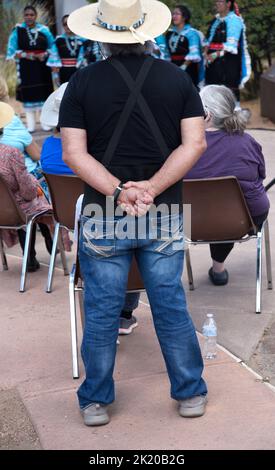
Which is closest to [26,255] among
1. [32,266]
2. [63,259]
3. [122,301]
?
[63,259]

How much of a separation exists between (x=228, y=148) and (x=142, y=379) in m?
1.53

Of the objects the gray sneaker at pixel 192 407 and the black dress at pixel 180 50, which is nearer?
the gray sneaker at pixel 192 407

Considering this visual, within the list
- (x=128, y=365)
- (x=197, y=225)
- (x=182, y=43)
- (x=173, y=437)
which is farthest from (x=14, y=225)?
(x=182, y=43)

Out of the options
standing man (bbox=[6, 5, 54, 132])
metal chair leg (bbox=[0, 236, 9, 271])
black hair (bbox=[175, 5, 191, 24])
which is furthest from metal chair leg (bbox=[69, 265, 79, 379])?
standing man (bbox=[6, 5, 54, 132])

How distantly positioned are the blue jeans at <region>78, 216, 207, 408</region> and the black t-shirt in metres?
0.19

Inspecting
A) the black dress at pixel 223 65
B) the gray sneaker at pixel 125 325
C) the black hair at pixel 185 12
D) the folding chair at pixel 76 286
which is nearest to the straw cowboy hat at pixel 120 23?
the folding chair at pixel 76 286

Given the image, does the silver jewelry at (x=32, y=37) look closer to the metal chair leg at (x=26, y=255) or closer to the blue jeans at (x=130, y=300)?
the metal chair leg at (x=26, y=255)

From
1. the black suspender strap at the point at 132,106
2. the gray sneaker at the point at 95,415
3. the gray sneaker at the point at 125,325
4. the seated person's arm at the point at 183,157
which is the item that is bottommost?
the gray sneaker at the point at 125,325

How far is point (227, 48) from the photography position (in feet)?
39.5

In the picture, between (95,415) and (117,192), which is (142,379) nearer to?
(95,415)

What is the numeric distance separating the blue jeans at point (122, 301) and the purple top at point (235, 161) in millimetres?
1468

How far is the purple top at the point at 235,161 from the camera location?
5180mm

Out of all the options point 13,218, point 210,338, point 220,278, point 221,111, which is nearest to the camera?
point 210,338

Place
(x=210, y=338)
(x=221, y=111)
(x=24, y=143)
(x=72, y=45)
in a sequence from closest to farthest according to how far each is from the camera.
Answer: (x=210, y=338)
(x=221, y=111)
(x=24, y=143)
(x=72, y=45)
